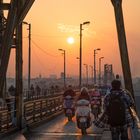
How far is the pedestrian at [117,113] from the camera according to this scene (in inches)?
500

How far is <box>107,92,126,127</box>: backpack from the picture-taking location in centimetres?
1270

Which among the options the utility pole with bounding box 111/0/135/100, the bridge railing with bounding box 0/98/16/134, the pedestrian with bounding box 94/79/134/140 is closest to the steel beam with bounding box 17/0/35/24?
the utility pole with bounding box 111/0/135/100

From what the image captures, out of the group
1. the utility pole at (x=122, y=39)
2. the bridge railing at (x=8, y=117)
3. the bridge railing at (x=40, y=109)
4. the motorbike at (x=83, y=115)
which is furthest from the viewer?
the bridge railing at (x=40, y=109)

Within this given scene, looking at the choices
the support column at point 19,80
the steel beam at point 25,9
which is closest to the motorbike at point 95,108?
the support column at point 19,80

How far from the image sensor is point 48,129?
23.9 m

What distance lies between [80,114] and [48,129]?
89.2 inches

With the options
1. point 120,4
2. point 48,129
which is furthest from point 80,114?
point 120,4

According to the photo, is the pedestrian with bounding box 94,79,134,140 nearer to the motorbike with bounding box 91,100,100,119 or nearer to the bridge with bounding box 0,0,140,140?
the bridge with bounding box 0,0,140,140

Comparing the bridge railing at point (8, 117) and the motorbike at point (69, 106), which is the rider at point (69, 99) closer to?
the motorbike at point (69, 106)

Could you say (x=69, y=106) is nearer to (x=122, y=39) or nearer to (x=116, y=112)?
(x=122, y=39)

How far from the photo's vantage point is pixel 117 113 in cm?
1273

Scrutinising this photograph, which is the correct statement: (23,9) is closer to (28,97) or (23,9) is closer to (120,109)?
(120,109)

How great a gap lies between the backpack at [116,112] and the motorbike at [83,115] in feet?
30.3

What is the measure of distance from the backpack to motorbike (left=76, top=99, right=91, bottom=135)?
9225 millimetres
